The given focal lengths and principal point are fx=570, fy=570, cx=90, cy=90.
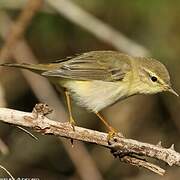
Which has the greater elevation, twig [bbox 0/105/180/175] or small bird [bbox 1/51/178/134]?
small bird [bbox 1/51/178/134]

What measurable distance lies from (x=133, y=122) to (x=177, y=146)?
665 mm

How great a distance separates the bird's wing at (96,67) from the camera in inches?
205

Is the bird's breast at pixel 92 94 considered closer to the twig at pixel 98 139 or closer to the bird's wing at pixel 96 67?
the bird's wing at pixel 96 67

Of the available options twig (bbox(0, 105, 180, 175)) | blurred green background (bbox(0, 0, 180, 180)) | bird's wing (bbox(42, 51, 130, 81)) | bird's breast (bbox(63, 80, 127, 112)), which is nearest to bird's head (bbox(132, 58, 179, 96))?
bird's wing (bbox(42, 51, 130, 81))

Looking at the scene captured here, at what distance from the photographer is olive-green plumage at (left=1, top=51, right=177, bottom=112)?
5168 mm

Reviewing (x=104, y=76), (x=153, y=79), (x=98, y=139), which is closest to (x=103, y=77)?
(x=104, y=76)

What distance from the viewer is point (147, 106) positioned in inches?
292

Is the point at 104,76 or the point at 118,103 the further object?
the point at 118,103

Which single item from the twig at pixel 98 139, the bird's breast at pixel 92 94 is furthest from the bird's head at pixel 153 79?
the twig at pixel 98 139

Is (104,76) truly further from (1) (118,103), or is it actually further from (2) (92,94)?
(1) (118,103)

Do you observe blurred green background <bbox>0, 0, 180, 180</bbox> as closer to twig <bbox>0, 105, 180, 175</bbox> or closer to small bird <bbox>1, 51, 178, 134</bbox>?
small bird <bbox>1, 51, 178, 134</bbox>

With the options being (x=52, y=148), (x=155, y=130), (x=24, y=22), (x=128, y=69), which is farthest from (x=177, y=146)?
(x=24, y=22)

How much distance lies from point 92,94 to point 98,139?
804 millimetres

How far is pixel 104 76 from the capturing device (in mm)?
5441
